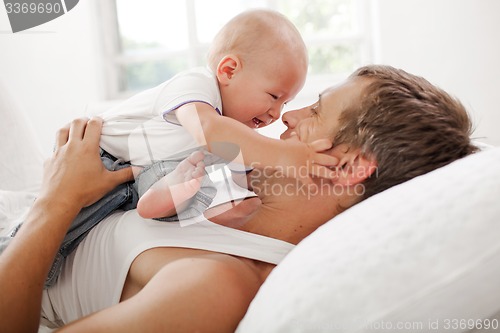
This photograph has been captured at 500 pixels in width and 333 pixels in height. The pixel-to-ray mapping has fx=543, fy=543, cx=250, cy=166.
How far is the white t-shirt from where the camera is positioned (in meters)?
1.46

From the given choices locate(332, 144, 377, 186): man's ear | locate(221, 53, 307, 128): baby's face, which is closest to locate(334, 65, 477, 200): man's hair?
locate(332, 144, 377, 186): man's ear

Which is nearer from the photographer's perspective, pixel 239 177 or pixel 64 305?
pixel 64 305

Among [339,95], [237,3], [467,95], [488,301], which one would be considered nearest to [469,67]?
[467,95]

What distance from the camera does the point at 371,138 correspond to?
3.89 feet

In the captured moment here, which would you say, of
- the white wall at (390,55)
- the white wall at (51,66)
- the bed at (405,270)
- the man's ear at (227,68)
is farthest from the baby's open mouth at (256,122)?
the white wall at (51,66)

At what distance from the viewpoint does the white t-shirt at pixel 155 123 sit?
146 centimetres

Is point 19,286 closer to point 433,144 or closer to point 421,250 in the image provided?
point 421,250

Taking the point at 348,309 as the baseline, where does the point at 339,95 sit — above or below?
above

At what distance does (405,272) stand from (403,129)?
0.42 m

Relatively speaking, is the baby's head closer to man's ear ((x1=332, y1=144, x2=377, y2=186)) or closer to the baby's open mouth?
the baby's open mouth

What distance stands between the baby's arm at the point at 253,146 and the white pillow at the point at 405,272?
31 cm

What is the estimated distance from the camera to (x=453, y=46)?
3715 mm

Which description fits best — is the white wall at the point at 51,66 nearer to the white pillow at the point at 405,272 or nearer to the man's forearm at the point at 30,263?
the man's forearm at the point at 30,263

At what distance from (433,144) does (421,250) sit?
383 mm
